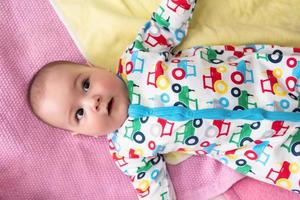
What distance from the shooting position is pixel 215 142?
132 cm

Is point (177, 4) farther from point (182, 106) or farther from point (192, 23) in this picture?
point (182, 106)

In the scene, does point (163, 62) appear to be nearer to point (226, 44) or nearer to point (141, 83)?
point (141, 83)

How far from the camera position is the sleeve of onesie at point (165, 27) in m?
1.37

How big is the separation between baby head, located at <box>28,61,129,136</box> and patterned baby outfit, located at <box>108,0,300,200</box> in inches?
1.9

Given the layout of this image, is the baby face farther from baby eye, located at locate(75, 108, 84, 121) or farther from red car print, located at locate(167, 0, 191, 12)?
red car print, located at locate(167, 0, 191, 12)

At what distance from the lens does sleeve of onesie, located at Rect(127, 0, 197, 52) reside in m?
1.37

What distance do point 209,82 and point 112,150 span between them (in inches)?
13.7

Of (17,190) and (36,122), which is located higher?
(36,122)

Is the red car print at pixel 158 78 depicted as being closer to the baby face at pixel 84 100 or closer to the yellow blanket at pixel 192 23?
the baby face at pixel 84 100

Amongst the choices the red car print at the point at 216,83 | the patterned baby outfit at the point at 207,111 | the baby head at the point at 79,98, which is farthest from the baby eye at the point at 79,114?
the red car print at the point at 216,83

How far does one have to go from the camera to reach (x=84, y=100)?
1.27 metres

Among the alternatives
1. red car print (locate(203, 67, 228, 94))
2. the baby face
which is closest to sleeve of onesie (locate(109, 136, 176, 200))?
the baby face

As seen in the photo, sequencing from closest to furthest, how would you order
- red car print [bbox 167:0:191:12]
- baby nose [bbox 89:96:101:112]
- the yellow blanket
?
baby nose [bbox 89:96:101:112] → red car print [bbox 167:0:191:12] → the yellow blanket

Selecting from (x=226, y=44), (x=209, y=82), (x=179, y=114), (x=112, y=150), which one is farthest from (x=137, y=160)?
(x=226, y=44)
